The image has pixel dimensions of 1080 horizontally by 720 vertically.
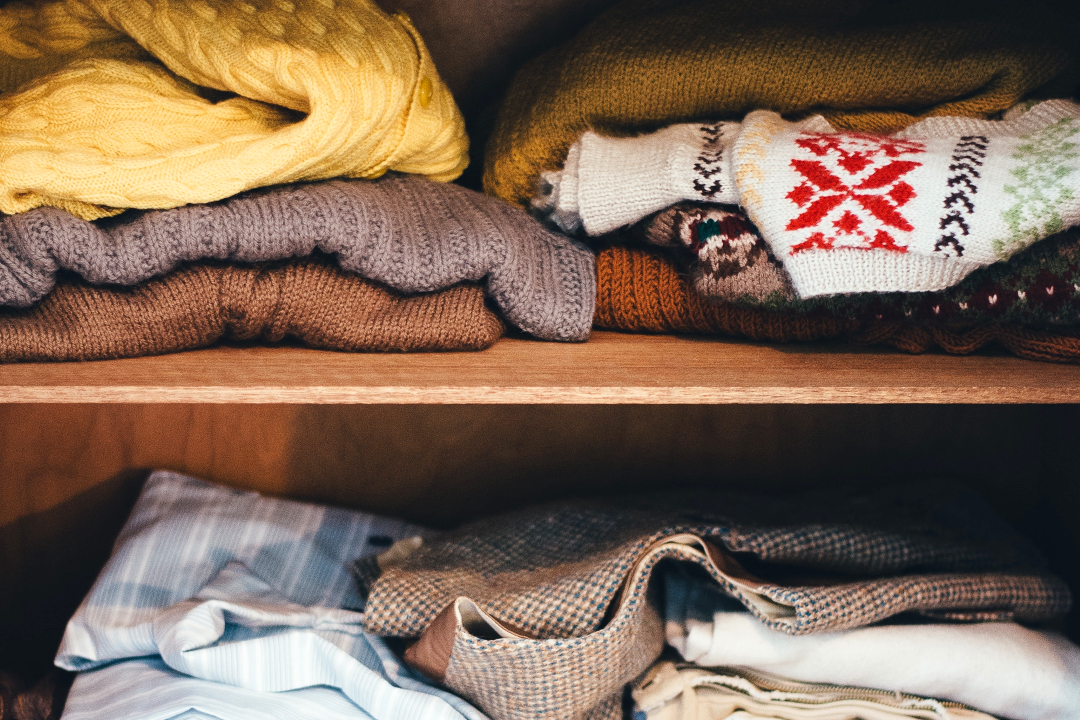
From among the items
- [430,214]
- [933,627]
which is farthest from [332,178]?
[933,627]

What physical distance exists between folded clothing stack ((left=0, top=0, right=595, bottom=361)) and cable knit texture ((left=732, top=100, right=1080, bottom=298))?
0.50 feet

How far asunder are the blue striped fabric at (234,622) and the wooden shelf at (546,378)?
234 millimetres

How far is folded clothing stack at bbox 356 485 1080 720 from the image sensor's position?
551 mm

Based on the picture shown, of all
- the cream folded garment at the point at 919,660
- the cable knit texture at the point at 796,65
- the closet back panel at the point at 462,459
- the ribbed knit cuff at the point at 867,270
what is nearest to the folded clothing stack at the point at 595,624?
the cream folded garment at the point at 919,660

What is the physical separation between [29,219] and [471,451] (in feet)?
1.55

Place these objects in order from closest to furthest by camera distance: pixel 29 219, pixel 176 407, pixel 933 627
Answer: pixel 29 219, pixel 933 627, pixel 176 407

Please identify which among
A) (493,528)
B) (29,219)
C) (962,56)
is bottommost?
(493,528)

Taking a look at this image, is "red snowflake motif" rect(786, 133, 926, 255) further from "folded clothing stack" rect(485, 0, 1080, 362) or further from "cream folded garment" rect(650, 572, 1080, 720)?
"cream folded garment" rect(650, 572, 1080, 720)

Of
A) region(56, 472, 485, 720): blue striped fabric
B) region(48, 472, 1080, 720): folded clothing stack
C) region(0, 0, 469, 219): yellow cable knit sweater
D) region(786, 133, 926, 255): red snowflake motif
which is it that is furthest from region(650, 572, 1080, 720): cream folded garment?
region(0, 0, 469, 219): yellow cable knit sweater

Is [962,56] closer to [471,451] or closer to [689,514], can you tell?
[689,514]

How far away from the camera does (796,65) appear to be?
57cm

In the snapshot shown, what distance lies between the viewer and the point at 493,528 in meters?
0.71

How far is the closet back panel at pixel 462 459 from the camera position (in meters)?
0.81

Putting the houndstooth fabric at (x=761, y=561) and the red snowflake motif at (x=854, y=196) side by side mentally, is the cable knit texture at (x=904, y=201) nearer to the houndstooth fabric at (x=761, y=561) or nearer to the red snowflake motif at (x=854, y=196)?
the red snowflake motif at (x=854, y=196)
